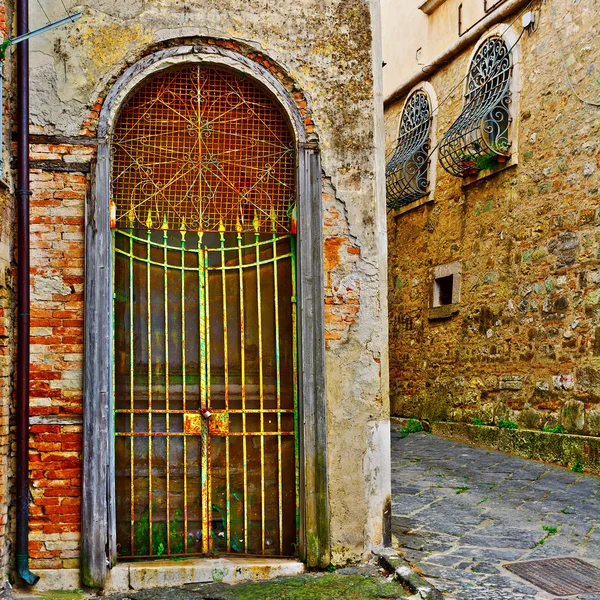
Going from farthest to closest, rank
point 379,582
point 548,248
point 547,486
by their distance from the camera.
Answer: point 548,248 → point 547,486 → point 379,582

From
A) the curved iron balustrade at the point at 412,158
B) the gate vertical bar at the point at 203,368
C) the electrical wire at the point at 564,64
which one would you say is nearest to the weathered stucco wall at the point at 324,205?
the gate vertical bar at the point at 203,368

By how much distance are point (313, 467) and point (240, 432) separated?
0.57m

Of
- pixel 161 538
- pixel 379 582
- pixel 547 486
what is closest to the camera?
pixel 379 582

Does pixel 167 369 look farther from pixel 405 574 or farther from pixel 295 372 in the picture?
pixel 405 574

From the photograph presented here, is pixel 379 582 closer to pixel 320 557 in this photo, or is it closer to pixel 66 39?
pixel 320 557

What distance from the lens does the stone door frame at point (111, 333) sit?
4.77 m

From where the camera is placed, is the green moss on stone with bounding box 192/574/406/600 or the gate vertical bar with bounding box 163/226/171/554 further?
the gate vertical bar with bounding box 163/226/171/554

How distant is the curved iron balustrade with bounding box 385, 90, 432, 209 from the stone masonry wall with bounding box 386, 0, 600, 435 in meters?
0.44

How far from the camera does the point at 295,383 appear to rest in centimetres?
528

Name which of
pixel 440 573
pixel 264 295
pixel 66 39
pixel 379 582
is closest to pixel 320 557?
pixel 379 582

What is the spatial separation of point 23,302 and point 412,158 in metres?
8.84

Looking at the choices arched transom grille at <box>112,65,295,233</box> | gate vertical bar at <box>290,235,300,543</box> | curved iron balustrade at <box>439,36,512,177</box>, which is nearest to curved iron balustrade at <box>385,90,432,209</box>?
curved iron balustrade at <box>439,36,512,177</box>

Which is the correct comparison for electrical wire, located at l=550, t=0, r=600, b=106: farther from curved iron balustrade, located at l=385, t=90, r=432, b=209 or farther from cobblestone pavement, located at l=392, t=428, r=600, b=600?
cobblestone pavement, located at l=392, t=428, r=600, b=600

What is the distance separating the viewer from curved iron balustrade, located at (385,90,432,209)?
479 inches
